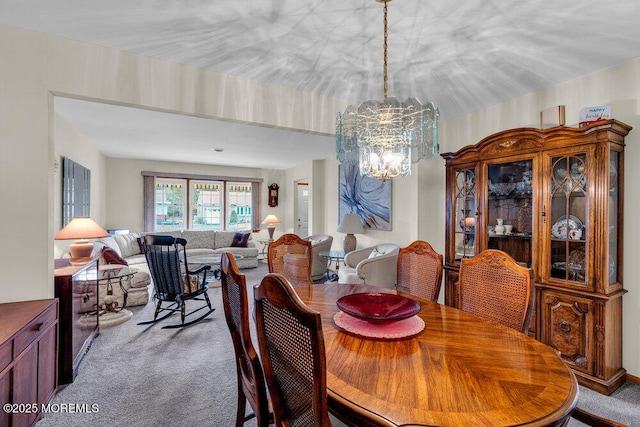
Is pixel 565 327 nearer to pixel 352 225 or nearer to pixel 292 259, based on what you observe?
pixel 292 259

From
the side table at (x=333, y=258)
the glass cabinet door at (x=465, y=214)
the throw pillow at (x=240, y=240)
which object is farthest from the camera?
the throw pillow at (x=240, y=240)

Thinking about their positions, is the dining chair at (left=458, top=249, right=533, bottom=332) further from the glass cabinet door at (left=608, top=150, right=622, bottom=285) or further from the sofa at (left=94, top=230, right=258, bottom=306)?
the sofa at (left=94, top=230, right=258, bottom=306)

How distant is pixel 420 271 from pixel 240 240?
5.23 meters

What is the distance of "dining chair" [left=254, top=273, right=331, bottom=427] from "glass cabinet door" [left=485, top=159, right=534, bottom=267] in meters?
2.49

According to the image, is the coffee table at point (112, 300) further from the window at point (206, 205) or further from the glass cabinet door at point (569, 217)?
the glass cabinet door at point (569, 217)

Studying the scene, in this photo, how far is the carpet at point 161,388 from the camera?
6.36ft

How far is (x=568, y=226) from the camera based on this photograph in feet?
7.88

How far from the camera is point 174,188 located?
7.38m

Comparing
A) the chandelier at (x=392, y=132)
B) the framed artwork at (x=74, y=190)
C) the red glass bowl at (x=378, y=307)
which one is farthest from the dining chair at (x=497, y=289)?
the framed artwork at (x=74, y=190)

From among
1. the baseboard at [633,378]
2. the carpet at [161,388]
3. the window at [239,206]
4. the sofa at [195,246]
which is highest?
the window at [239,206]

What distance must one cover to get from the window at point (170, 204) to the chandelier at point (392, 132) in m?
6.32

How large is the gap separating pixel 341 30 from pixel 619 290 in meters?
2.68

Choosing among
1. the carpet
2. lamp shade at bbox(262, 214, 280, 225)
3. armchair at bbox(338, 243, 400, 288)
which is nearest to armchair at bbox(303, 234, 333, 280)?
armchair at bbox(338, 243, 400, 288)

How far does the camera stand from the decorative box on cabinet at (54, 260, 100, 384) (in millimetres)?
2285
